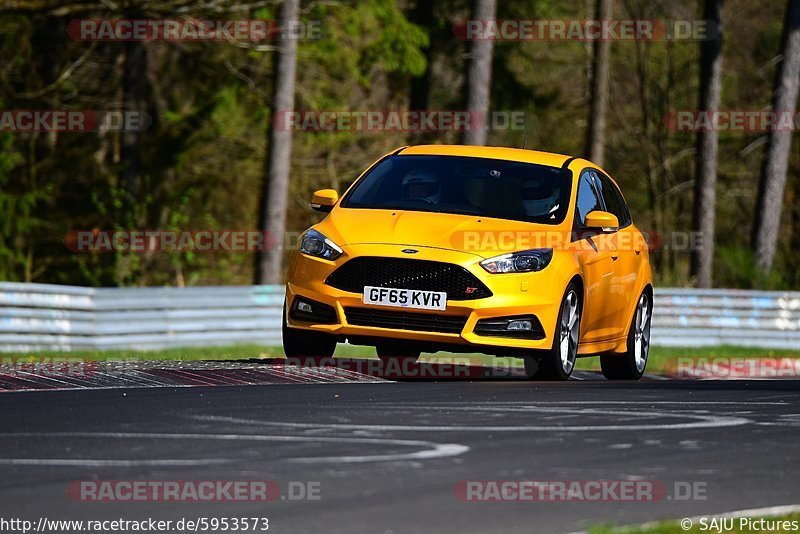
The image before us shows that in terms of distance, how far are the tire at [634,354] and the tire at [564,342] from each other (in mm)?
1780

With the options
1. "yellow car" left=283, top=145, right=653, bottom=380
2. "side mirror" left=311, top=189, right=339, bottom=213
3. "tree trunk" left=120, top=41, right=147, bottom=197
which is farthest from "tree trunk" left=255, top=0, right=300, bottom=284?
"side mirror" left=311, top=189, right=339, bottom=213

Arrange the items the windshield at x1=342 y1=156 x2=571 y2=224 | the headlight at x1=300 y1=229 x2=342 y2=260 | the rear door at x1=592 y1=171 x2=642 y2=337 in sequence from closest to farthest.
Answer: the headlight at x1=300 y1=229 x2=342 y2=260
the windshield at x1=342 y1=156 x2=571 y2=224
the rear door at x1=592 y1=171 x2=642 y2=337

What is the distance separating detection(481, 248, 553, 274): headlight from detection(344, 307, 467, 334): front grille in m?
0.44

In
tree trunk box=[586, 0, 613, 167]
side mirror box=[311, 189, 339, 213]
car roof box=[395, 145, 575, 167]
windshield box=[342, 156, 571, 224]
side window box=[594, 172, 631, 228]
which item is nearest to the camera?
windshield box=[342, 156, 571, 224]

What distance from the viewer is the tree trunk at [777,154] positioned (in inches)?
1248

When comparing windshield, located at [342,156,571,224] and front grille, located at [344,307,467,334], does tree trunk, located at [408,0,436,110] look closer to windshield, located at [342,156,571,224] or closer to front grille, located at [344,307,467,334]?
windshield, located at [342,156,571,224]

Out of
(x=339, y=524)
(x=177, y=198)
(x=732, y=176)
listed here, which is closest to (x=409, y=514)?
(x=339, y=524)

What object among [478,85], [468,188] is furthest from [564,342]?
[478,85]

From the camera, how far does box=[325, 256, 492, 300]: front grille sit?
39.1 ft

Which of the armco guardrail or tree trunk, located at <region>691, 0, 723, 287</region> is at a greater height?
tree trunk, located at <region>691, 0, 723, 287</region>

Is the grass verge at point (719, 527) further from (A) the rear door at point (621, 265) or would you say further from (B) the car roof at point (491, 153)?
(B) the car roof at point (491, 153)

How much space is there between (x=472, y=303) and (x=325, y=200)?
187cm

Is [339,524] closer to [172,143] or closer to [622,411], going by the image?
[622,411]

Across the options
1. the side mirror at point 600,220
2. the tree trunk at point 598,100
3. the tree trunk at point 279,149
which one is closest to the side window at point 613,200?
the side mirror at point 600,220
